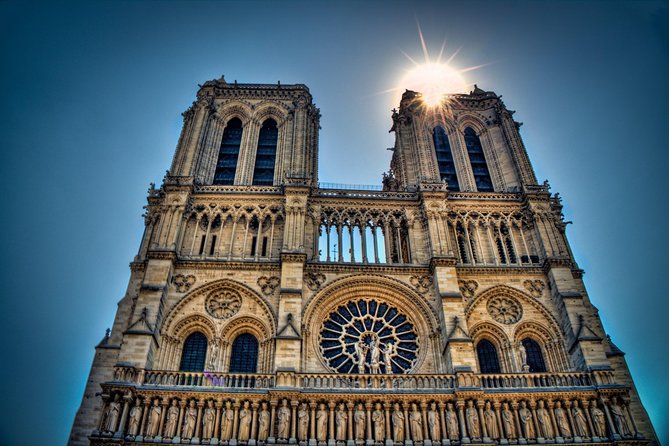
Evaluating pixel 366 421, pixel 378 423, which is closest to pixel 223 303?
pixel 366 421

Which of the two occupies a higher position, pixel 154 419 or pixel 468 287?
pixel 468 287

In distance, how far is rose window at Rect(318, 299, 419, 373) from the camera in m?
22.3

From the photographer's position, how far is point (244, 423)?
1872 cm

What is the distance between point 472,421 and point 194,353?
1177 centimetres

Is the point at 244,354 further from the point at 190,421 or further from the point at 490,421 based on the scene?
the point at 490,421

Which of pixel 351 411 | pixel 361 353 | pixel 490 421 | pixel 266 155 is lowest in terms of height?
pixel 490 421

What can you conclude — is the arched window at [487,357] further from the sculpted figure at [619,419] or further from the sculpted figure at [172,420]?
the sculpted figure at [172,420]

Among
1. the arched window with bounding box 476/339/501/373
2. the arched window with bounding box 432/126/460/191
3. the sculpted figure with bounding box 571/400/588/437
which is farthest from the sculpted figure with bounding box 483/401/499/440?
the arched window with bounding box 432/126/460/191

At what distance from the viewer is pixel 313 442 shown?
1830cm

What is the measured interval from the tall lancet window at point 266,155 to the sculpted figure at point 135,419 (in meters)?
14.1

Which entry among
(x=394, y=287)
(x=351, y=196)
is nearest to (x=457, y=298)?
(x=394, y=287)

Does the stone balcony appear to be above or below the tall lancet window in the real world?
below

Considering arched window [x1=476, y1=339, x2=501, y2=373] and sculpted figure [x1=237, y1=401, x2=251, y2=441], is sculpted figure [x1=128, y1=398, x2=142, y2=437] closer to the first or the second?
sculpted figure [x1=237, y1=401, x2=251, y2=441]

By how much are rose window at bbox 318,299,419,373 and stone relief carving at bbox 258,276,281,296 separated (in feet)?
9.34
